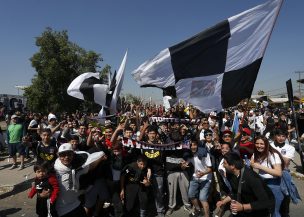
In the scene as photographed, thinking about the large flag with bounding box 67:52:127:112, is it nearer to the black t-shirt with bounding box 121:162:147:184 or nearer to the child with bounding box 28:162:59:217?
the black t-shirt with bounding box 121:162:147:184

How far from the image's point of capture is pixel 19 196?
7.02 meters

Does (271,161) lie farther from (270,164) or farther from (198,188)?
(198,188)

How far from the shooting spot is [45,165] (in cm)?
351

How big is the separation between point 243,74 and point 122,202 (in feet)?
10.1

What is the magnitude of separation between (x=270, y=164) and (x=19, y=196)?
5.52 meters

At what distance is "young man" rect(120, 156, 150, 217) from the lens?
216 inches

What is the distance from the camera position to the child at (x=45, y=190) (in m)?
3.41

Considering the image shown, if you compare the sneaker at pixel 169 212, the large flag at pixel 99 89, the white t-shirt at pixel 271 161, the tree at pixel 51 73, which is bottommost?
the sneaker at pixel 169 212

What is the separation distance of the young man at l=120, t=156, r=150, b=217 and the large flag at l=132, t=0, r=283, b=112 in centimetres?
145

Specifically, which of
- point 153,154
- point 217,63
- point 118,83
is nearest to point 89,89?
point 118,83

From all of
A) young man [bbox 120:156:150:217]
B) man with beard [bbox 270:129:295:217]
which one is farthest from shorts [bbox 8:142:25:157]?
man with beard [bbox 270:129:295:217]

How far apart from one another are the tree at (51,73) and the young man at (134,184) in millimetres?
21120

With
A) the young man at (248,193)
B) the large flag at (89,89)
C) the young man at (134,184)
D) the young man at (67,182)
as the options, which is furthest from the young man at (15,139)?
the young man at (248,193)

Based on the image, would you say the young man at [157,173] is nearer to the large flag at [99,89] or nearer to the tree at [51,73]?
the large flag at [99,89]
